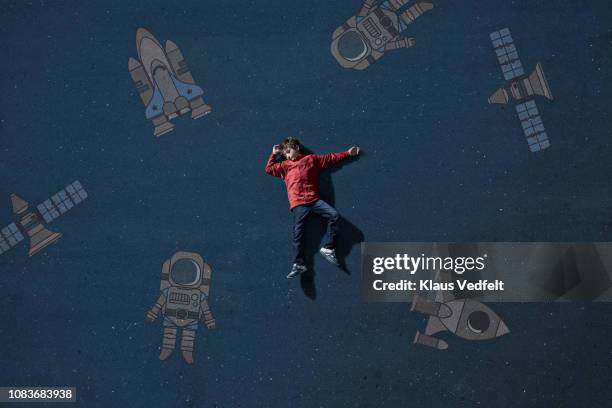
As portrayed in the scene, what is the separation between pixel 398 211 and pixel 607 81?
266cm

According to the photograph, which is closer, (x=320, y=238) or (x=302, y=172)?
(x=302, y=172)

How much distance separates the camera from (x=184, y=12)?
17.8 feet

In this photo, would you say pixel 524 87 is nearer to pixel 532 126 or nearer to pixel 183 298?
pixel 532 126

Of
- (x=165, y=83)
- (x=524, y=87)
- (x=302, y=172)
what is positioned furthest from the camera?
(x=165, y=83)

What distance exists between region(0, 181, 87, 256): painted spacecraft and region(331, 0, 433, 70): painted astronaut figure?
325cm

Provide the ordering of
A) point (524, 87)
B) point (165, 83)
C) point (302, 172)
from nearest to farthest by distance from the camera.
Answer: point (302, 172) → point (524, 87) → point (165, 83)

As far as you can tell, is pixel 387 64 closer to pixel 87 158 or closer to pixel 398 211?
pixel 398 211

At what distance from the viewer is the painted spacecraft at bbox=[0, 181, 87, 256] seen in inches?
213

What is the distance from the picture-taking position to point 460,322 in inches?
211

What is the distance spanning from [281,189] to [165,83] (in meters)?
1.74

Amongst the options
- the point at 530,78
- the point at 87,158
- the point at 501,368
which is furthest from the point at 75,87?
the point at 501,368

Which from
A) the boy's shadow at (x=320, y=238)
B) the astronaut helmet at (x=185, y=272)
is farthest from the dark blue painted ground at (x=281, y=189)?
the astronaut helmet at (x=185, y=272)

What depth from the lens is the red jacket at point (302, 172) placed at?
5.23 m

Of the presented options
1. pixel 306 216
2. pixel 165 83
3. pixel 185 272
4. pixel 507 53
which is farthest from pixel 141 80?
pixel 507 53
